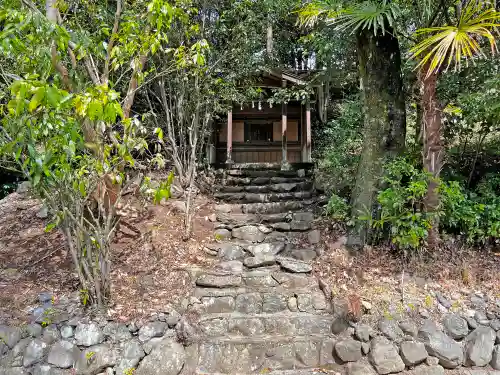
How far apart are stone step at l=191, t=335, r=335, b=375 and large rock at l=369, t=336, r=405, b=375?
0.37m

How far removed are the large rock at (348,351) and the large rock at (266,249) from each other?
5.17 feet

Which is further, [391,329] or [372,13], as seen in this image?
[372,13]

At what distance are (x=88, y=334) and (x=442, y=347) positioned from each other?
3173 millimetres

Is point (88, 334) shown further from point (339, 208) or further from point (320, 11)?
point (320, 11)

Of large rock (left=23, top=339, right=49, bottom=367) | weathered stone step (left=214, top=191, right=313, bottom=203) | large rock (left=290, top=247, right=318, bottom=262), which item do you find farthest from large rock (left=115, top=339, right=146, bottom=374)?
weathered stone step (left=214, top=191, right=313, bottom=203)

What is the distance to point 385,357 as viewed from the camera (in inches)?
111

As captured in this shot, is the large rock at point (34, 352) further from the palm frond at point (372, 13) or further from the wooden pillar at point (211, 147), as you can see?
the wooden pillar at point (211, 147)

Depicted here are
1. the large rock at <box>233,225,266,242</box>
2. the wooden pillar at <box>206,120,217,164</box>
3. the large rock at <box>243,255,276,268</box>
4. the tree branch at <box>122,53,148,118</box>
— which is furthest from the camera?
the wooden pillar at <box>206,120,217,164</box>

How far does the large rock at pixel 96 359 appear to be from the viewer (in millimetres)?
2635

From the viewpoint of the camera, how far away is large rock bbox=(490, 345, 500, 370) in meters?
2.90

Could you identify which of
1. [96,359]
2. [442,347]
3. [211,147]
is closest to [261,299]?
[96,359]

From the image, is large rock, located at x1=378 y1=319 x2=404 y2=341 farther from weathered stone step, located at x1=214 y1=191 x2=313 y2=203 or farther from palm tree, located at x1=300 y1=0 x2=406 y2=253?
weathered stone step, located at x1=214 y1=191 x2=313 y2=203

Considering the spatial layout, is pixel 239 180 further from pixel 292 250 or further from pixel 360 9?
pixel 360 9

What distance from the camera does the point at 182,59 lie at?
3.46 metres
